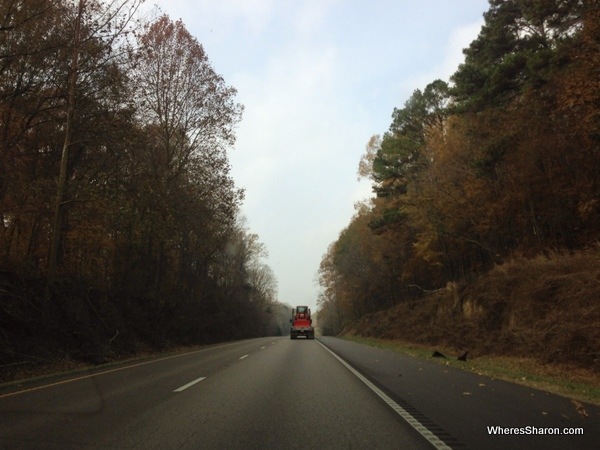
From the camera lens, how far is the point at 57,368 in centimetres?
1543

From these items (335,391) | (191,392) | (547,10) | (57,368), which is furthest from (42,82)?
(547,10)

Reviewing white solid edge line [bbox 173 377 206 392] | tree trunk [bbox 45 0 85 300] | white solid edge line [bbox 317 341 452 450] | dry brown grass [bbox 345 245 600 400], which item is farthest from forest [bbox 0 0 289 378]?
dry brown grass [bbox 345 245 600 400]

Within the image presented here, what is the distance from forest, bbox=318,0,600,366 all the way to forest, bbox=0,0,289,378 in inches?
539

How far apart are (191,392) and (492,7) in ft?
78.3

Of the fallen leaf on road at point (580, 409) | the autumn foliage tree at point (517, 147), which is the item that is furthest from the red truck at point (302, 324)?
the fallen leaf on road at point (580, 409)

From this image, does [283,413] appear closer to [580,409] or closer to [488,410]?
[488,410]

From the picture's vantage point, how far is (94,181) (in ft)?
63.4

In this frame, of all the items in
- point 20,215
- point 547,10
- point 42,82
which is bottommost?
point 20,215

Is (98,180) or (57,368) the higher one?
(98,180)

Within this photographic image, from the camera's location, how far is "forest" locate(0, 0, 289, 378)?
1625 cm

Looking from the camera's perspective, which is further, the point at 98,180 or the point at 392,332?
the point at 392,332

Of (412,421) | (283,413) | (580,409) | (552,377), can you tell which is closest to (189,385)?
(283,413)

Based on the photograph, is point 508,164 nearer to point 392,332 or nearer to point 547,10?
point 547,10

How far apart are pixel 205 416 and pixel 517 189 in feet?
63.3
